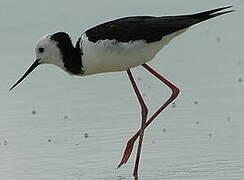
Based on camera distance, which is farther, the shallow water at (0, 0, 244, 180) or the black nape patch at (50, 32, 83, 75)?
the black nape patch at (50, 32, 83, 75)

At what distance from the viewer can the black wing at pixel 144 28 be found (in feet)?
29.3

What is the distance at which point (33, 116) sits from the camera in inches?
417

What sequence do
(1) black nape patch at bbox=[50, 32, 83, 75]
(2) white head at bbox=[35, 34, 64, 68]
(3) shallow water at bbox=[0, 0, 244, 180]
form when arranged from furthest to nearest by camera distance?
(2) white head at bbox=[35, 34, 64, 68] → (1) black nape patch at bbox=[50, 32, 83, 75] → (3) shallow water at bbox=[0, 0, 244, 180]

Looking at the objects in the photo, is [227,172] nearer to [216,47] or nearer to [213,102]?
[213,102]

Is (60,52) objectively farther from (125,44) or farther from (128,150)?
(128,150)

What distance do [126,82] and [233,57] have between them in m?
1.44

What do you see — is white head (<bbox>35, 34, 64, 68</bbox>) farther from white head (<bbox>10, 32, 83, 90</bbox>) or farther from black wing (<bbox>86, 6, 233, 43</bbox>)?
black wing (<bbox>86, 6, 233, 43</bbox>)

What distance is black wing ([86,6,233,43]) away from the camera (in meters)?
8.95

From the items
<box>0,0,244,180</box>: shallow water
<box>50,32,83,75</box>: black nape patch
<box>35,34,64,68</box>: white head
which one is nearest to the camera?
<box>0,0,244,180</box>: shallow water

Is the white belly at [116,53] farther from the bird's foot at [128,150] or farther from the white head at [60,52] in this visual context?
the bird's foot at [128,150]

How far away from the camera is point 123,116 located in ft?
34.1

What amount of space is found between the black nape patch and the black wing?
22cm

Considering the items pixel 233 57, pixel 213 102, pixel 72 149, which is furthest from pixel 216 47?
pixel 72 149

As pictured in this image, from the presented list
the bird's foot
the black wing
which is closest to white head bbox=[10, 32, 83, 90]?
the black wing
